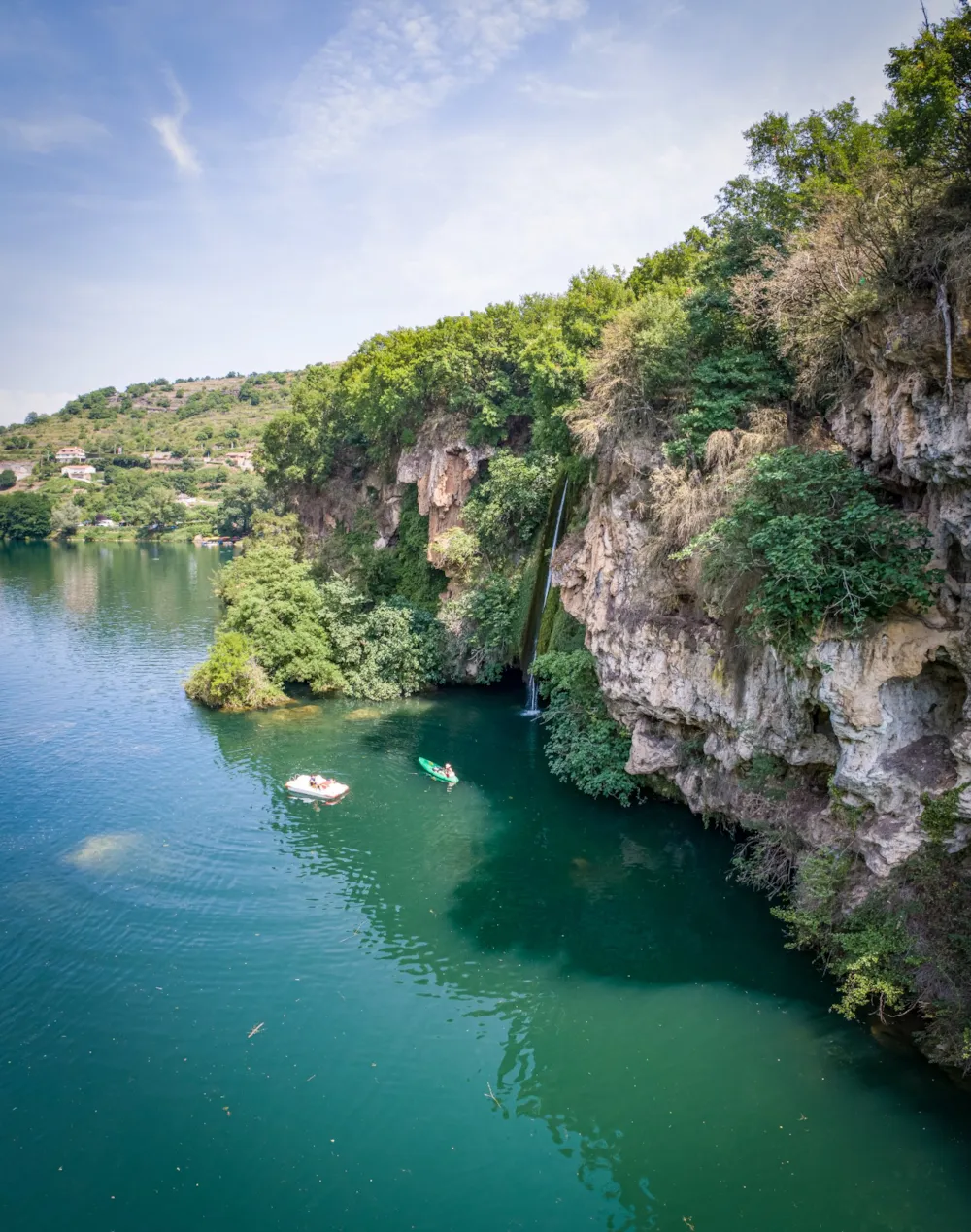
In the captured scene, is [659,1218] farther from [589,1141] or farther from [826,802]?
[826,802]

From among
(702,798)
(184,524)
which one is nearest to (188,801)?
(702,798)

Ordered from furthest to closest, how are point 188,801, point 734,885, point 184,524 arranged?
point 184,524 → point 188,801 → point 734,885

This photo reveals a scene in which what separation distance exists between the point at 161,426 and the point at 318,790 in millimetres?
174285

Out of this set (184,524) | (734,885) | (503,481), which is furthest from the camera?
(184,524)

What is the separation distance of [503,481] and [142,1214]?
80.1ft

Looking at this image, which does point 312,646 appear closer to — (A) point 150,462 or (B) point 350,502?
(B) point 350,502

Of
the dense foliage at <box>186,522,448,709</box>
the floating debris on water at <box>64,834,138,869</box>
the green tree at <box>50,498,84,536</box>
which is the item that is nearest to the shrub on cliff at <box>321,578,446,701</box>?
the dense foliage at <box>186,522,448,709</box>

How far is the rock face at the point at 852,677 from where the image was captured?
38.6 feet

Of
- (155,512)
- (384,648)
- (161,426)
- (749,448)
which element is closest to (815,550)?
(749,448)

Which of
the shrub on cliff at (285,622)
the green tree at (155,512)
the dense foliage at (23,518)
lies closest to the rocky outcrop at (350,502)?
the shrub on cliff at (285,622)

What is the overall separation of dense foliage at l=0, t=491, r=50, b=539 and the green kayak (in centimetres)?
10056

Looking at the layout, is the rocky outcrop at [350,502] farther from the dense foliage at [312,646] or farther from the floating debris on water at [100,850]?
the floating debris on water at [100,850]

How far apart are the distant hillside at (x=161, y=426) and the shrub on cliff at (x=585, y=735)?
5477 inches

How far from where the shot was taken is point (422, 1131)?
11.3m
